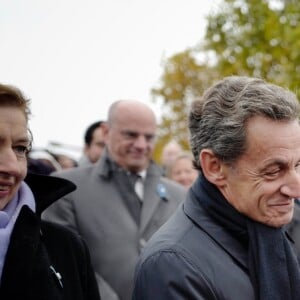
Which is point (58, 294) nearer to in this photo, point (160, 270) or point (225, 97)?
point (160, 270)

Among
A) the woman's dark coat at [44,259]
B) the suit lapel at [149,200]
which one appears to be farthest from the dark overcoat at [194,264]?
the suit lapel at [149,200]

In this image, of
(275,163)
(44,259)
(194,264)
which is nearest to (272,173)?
(275,163)

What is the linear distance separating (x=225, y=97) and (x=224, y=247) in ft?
1.84

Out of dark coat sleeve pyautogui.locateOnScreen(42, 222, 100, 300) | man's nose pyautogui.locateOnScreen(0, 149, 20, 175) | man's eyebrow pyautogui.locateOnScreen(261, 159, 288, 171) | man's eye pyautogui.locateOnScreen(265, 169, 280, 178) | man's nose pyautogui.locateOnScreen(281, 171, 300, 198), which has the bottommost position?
dark coat sleeve pyautogui.locateOnScreen(42, 222, 100, 300)

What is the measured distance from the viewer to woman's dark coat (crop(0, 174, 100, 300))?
272 centimetres

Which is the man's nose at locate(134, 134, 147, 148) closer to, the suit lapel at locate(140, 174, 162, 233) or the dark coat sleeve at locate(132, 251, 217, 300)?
the suit lapel at locate(140, 174, 162, 233)

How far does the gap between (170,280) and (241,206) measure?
41 cm

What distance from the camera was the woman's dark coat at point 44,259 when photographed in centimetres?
272

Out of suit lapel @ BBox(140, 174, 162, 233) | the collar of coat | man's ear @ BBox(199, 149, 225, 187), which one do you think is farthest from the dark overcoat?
suit lapel @ BBox(140, 174, 162, 233)

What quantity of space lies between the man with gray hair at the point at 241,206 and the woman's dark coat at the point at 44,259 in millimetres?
458

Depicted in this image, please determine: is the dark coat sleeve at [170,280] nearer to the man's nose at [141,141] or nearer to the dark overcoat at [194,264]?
the dark overcoat at [194,264]

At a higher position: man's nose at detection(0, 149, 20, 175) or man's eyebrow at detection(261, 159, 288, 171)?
man's eyebrow at detection(261, 159, 288, 171)

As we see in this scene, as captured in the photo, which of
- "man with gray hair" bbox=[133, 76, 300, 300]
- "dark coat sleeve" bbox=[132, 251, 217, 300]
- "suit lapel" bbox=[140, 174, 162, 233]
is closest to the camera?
"dark coat sleeve" bbox=[132, 251, 217, 300]

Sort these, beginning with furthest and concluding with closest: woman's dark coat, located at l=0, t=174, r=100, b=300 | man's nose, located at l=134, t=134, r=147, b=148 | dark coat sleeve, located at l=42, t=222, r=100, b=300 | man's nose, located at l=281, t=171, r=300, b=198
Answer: man's nose, located at l=134, t=134, r=147, b=148, dark coat sleeve, located at l=42, t=222, r=100, b=300, woman's dark coat, located at l=0, t=174, r=100, b=300, man's nose, located at l=281, t=171, r=300, b=198
